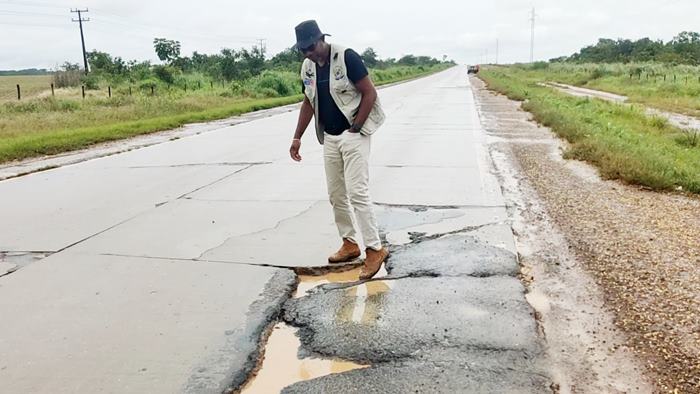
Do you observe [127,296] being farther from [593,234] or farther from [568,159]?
[568,159]

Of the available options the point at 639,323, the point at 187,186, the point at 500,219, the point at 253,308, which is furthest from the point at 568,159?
the point at 253,308

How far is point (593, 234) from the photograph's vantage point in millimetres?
5973

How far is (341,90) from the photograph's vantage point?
457 cm

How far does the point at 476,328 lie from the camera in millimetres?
3818

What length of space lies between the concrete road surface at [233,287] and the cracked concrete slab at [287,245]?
0.02 metres

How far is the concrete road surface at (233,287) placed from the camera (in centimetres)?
336

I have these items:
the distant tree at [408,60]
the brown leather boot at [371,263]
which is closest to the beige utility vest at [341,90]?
the brown leather boot at [371,263]

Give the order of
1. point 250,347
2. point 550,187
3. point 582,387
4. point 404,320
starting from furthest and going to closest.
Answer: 1. point 550,187
2. point 404,320
3. point 250,347
4. point 582,387

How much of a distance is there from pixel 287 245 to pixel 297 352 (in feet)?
7.09

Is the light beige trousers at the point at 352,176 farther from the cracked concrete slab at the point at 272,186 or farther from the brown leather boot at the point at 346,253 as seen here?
the cracked concrete slab at the point at 272,186

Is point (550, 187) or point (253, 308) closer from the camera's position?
point (253, 308)

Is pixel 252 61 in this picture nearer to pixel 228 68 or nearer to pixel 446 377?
pixel 228 68

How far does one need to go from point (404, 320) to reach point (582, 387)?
1171mm

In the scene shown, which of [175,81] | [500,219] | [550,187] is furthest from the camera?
[175,81]
